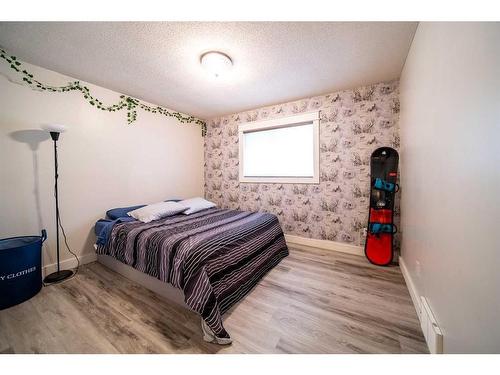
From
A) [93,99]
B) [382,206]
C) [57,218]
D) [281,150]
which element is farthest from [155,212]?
[382,206]

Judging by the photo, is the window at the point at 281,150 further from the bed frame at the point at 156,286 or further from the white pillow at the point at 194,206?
the bed frame at the point at 156,286

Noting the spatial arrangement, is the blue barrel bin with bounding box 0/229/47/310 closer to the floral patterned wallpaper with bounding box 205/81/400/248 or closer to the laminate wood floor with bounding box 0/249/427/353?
the laminate wood floor with bounding box 0/249/427/353

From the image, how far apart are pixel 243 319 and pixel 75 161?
2.62 m

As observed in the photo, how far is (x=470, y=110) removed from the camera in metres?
0.80

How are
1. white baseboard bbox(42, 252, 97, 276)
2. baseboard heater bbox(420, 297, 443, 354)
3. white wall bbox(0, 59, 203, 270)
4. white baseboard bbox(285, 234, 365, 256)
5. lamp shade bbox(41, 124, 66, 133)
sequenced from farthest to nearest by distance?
1. white baseboard bbox(285, 234, 365, 256)
2. white baseboard bbox(42, 252, 97, 276)
3. white wall bbox(0, 59, 203, 270)
4. lamp shade bbox(41, 124, 66, 133)
5. baseboard heater bbox(420, 297, 443, 354)

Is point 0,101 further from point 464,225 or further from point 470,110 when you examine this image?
point 464,225

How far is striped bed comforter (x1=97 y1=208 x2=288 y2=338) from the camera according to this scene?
1.31 meters

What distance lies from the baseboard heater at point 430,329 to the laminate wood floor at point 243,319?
59mm

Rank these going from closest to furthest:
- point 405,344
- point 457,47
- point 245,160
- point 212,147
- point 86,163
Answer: point 457,47 → point 405,344 → point 86,163 → point 245,160 → point 212,147

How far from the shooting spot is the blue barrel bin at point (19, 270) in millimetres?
1516

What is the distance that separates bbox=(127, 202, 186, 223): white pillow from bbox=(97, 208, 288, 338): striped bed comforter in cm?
10

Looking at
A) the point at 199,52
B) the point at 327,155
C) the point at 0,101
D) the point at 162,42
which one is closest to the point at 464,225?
the point at 327,155

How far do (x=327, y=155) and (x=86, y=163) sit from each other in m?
3.27

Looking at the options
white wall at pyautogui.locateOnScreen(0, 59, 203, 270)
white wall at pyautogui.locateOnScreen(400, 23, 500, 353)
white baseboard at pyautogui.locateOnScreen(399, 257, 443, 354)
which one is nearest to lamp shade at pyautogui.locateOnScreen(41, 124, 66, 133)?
white wall at pyautogui.locateOnScreen(0, 59, 203, 270)
